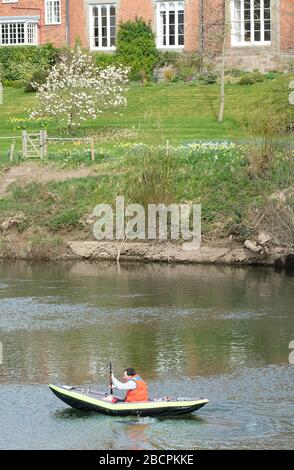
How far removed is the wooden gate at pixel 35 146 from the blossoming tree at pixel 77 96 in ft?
17.5

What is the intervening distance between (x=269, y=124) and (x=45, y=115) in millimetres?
20480

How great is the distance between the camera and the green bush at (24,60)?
82562mm

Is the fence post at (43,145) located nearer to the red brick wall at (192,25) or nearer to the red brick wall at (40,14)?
the red brick wall at (192,25)

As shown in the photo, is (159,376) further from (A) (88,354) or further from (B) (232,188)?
(B) (232,188)

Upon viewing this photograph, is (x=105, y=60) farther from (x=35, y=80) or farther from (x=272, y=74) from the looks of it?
(x=272, y=74)

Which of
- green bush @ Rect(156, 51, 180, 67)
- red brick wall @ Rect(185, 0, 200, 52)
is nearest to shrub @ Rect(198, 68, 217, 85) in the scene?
red brick wall @ Rect(185, 0, 200, 52)

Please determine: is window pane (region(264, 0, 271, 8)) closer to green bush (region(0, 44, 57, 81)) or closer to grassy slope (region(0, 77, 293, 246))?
grassy slope (region(0, 77, 293, 246))

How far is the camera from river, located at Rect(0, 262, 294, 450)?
29641mm

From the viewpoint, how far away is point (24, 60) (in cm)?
8312

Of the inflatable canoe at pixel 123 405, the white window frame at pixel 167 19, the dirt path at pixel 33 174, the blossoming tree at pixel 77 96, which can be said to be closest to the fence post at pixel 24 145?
the dirt path at pixel 33 174

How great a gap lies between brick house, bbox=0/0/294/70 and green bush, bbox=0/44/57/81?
155 centimetres

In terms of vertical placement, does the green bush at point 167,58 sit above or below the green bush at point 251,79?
above

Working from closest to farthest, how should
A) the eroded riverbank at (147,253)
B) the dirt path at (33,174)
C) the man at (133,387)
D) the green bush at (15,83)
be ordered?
the man at (133,387), the eroded riverbank at (147,253), the dirt path at (33,174), the green bush at (15,83)

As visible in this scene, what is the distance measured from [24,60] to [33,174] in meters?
25.3
